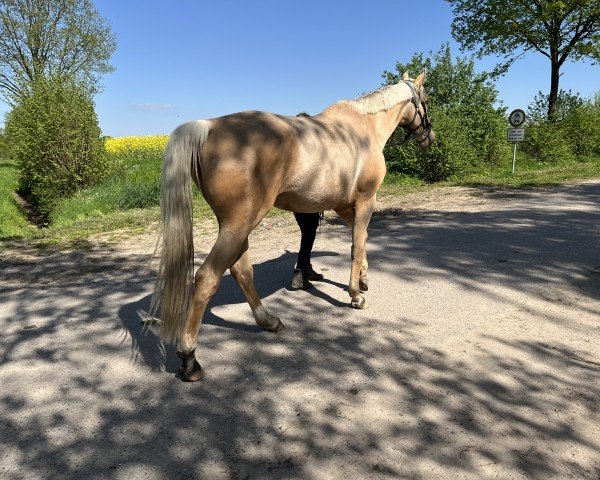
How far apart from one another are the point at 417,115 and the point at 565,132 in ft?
62.3

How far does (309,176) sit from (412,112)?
203 centimetres

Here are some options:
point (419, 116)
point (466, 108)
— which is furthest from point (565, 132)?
point (419, 116)

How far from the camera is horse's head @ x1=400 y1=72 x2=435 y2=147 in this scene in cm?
464

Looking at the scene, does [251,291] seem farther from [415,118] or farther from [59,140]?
[59,140]

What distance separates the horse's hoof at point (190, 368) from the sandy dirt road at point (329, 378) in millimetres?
75

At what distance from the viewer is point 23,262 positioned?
6719mm

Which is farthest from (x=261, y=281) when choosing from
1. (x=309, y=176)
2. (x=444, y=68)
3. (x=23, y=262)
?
(x=444, y=68)

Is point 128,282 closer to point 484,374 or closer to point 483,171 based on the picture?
point 484,374

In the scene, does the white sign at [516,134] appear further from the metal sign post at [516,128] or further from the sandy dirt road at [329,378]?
the sandy dirt road at [329,378]

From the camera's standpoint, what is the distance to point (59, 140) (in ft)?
47.4

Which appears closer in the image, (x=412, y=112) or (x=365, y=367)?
(x=365, y=367)

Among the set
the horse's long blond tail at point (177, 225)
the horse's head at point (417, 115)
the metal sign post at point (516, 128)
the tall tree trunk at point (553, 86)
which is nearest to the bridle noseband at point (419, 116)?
the horse's head at point (417, 115)

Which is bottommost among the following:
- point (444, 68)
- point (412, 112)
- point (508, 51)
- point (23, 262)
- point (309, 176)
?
point (23, 262)

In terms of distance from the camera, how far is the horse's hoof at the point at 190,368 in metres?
2.95
